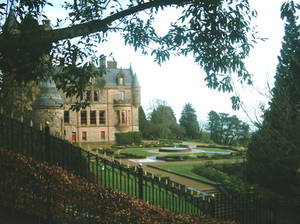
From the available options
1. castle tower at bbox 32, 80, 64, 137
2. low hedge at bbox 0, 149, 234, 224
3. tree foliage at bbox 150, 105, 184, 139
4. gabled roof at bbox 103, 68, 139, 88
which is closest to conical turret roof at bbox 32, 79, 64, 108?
castle tower at bbox 32, 80, 64, 137

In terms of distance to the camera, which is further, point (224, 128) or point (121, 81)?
point (224, 128)

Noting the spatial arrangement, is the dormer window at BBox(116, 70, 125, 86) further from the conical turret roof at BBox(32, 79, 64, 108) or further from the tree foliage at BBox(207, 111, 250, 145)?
the conical turret roof at BBox(32, 79, 64, 108)

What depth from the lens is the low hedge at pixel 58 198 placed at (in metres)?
5.08

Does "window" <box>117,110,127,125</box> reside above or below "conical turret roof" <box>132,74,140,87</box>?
below

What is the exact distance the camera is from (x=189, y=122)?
188 ft

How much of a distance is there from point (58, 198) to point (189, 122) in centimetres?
5294

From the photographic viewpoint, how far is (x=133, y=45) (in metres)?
6.23

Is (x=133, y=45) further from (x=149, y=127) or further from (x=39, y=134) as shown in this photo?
(x=149, y=127)

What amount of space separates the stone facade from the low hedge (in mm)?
32679

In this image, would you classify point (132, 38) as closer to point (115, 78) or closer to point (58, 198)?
point (58, 198)

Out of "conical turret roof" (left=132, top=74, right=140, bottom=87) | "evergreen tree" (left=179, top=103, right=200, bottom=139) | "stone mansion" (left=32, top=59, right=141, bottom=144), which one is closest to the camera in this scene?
"stone mansion" (left=32, top=59, right=141, bottom=144)

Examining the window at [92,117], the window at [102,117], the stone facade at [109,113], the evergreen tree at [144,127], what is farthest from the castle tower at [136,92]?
the evergreen tree at [144,127]

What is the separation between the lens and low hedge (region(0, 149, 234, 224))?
508 cm

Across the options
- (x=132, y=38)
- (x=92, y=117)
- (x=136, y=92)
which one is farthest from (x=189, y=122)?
(x=132, y=38)
